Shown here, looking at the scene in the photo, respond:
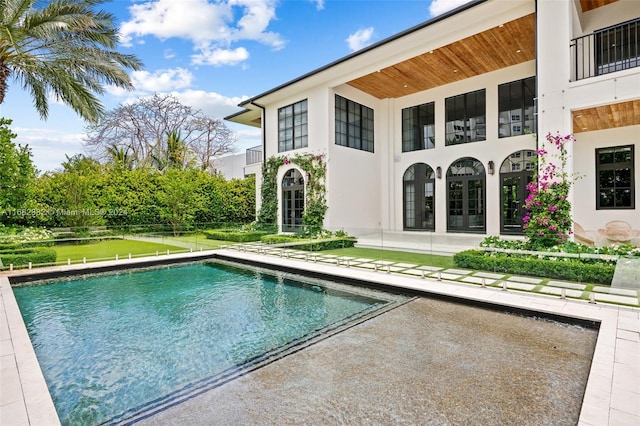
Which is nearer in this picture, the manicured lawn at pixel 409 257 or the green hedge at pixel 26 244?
the manicured lawn at pixel 409 257

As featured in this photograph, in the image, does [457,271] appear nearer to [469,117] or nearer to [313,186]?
[313,186]

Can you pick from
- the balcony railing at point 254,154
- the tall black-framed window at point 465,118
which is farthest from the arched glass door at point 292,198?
the tall black-framed window at point 465,118

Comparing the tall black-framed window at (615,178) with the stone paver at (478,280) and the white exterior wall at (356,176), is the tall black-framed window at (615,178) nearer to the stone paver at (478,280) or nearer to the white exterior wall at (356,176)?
the stone paver at (478,280)

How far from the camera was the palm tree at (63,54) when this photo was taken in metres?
9.10

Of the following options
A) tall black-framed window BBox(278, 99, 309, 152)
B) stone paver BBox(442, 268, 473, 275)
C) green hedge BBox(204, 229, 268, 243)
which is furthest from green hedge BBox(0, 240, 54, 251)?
stone paver BBox(442, 268, 473, 275)

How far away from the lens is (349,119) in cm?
1523

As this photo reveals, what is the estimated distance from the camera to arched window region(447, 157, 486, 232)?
13.8 meters

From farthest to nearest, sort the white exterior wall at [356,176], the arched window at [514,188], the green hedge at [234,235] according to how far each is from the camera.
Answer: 1. the white exterior wall at [356,176]
2. the green hedge at [234,235]
3. the arched window at [514,188]

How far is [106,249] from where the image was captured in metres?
10.3

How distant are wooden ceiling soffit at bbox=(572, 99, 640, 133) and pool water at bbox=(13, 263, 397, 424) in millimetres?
7702

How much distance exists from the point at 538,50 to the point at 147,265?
489 inches

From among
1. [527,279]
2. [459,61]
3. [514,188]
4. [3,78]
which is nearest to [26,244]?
[3,78]

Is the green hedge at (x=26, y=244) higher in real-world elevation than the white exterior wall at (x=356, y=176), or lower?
lower

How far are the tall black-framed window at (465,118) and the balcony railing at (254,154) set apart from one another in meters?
9.63
